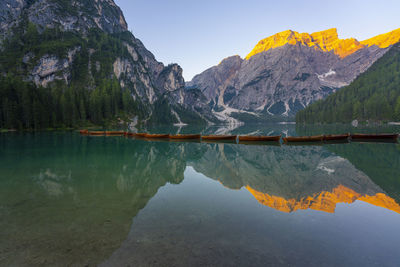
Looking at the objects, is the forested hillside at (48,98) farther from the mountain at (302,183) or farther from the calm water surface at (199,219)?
the mountain at (302,183)

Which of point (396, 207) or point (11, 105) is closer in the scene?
point (396, 207)

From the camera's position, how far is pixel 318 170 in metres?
22.2

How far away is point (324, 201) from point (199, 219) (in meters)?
8.58

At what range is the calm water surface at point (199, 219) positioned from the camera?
7.48m

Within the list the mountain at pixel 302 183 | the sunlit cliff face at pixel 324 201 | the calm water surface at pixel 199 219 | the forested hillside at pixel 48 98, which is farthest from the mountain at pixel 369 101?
the forested hillside at pixel 48 98

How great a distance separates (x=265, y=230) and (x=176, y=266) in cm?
458

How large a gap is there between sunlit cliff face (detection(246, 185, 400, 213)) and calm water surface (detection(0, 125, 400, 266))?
0.06 m

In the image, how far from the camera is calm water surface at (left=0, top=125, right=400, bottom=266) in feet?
24.6

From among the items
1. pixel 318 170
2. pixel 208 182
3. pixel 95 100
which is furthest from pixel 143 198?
pixel 95 100

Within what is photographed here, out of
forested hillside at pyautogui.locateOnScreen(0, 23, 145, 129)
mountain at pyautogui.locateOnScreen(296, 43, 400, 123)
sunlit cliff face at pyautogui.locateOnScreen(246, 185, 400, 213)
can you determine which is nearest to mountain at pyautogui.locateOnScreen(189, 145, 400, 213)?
sunlit cliff face at pyautogui.locateOnScreen(246, 185, 400, 213)

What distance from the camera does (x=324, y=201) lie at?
44.1 feet

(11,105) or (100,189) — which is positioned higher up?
(11,105)

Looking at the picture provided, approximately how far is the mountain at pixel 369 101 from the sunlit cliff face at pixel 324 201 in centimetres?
15449

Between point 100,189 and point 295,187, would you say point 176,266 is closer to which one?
point 100,189
